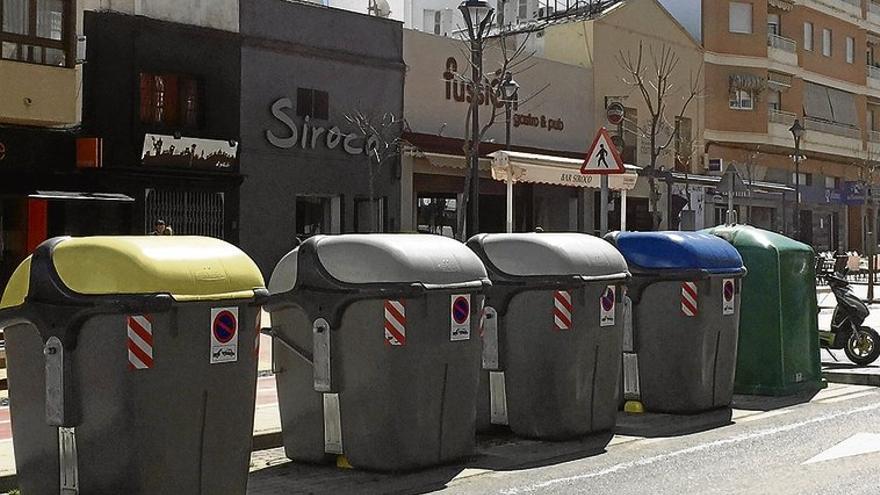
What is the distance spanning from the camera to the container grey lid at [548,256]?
9.84 m

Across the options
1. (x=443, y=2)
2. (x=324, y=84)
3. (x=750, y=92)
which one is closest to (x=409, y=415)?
(x=324, y=84)

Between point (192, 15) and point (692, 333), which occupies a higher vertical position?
point (192, 15)

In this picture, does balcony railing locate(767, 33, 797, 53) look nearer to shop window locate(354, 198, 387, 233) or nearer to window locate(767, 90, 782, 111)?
window locate(767, 90, 782, 111)

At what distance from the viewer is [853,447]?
9680 mm

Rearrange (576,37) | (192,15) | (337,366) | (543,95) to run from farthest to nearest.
A: (576,37), (543,95), (192,15), (337,366)

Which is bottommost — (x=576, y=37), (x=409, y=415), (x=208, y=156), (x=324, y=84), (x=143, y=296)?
(x=409, y=415)

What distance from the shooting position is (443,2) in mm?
42312

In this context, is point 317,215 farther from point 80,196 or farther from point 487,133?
point 80,196

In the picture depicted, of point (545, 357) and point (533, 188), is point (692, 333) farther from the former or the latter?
point (533, 188)

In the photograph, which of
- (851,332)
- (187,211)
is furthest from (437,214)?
(851,332)

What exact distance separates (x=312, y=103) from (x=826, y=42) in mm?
31164

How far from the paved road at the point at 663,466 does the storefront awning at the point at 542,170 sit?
51.2ft

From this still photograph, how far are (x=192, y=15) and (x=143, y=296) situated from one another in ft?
56.2

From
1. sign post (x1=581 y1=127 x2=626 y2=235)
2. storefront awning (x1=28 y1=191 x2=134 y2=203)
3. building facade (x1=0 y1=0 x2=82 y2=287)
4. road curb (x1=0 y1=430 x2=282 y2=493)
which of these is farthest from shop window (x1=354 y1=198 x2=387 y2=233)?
road curb (x1=0 y1=430 x2=282 y2=493)
